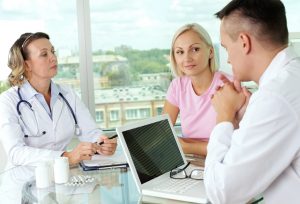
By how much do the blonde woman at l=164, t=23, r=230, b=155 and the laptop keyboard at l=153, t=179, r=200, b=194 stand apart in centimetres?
65

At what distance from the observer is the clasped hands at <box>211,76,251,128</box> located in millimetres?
1356

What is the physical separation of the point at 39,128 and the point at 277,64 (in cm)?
152

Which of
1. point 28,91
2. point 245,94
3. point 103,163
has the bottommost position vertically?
point 103,163

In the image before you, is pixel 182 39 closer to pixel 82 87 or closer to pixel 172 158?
pixel 172 158

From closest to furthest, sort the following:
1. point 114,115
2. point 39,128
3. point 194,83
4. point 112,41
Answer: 1. point 39,128
2. point 194,83
3. point 112,41
4. point 114,115

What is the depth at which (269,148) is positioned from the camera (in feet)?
3.46

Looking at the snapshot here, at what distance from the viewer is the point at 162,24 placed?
347cm

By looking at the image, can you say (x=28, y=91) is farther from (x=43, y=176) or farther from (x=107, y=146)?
(x=43, y=176)

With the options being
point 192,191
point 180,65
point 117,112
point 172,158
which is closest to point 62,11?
point 117,112

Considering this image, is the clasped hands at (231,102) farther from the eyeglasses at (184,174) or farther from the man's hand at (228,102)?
the eyeglasses at (184,174)

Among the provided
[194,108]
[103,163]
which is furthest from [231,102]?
[194,108]

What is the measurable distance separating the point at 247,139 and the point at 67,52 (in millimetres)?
2517

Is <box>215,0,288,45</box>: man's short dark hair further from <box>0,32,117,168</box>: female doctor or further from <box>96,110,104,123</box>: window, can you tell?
<box>96,110,104,123</box>: window

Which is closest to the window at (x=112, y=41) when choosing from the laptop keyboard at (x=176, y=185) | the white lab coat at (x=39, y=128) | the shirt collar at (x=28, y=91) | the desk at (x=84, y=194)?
the white lab coat at (x=39, y=128)
